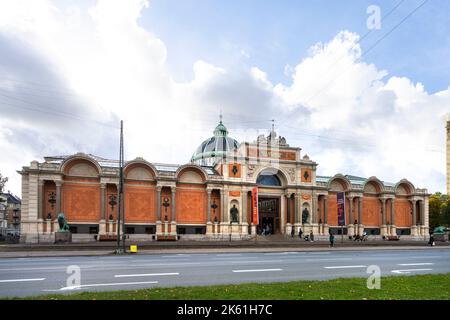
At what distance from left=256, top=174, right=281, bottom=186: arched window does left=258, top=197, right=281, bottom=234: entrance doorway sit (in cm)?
293

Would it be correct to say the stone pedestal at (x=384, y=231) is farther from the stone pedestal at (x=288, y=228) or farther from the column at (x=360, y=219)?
the stone pedestal at (x=288, y=228)

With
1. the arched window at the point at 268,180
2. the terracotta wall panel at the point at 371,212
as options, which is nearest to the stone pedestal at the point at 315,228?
the arched window at the point at 268,180

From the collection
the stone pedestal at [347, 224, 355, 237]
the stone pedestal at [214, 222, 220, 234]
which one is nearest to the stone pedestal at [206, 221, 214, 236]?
the stone pedestal at [214, 222, 220, 234]

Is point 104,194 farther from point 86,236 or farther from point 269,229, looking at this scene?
point 269,229

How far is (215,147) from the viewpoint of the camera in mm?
75562

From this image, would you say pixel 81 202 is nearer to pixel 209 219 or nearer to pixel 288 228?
pixel 209 219

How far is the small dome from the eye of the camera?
73.8 meters

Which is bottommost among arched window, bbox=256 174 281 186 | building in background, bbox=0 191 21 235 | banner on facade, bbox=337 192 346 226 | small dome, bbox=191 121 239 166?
building in background, bbox=0 191 21 235

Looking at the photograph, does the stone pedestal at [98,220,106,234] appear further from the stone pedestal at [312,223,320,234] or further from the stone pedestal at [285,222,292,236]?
the stone pedestal at [312,223,320,234]

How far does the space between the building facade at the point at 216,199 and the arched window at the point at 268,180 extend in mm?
167

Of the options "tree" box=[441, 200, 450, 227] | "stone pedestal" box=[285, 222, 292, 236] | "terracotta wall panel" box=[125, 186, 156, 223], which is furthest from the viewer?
"tree" box=[441, 200, 450, 227]

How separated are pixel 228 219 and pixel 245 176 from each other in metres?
7.14
